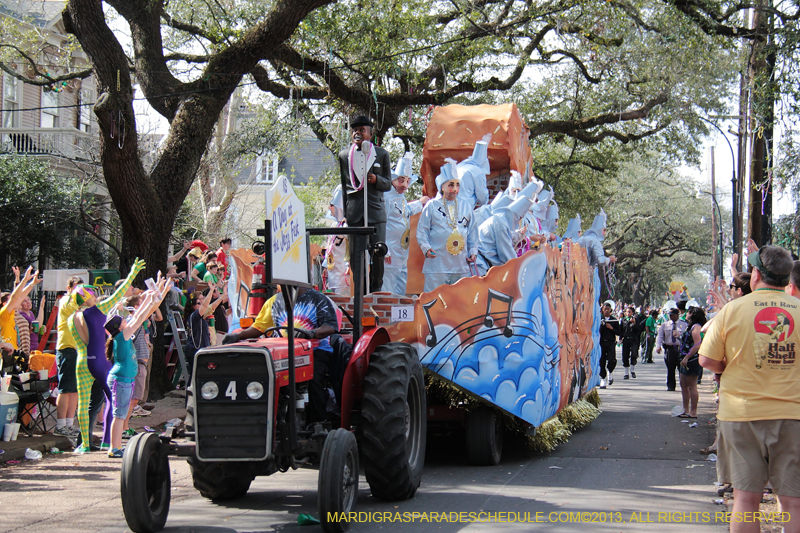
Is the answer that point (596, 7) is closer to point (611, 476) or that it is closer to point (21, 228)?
point (611, 476)

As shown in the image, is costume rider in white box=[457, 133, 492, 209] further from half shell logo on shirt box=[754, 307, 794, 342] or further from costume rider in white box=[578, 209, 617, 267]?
half shell logo on shirt box=[754, 307, 794, 342]

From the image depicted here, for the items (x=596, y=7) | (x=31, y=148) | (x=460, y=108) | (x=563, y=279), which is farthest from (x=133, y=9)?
(x=31, y=148)

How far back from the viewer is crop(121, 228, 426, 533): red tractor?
16.8ft

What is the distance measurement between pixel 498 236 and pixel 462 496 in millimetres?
4162

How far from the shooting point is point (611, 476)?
25.3ft

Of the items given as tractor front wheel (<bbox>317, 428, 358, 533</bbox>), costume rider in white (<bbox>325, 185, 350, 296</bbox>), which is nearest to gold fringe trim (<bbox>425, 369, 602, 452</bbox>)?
tractor front wheel (<bbox>317, 428, 358, 533</bbox>)

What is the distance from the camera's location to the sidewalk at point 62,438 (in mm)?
8414

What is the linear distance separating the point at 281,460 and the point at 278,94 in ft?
46.5

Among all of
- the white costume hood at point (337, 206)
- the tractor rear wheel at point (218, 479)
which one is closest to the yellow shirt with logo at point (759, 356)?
the tractor rear wheel at point (218, 479)

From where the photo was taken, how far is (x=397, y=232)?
10.4m

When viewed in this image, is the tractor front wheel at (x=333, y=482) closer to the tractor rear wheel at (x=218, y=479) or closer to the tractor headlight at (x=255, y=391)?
the tractor headlight at (x=255, y=391)

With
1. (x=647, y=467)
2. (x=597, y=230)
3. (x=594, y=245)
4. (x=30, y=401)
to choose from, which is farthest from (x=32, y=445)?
(x=597, y=230)

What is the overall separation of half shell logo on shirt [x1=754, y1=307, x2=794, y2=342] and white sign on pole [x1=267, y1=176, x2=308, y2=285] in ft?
9.38

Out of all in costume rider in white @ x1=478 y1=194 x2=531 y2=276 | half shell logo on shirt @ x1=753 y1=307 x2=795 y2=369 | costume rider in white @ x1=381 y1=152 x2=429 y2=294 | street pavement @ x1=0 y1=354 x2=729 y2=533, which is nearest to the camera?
half shell logo on shirt @ x1=753 y1=307 x2=795 y2=369
